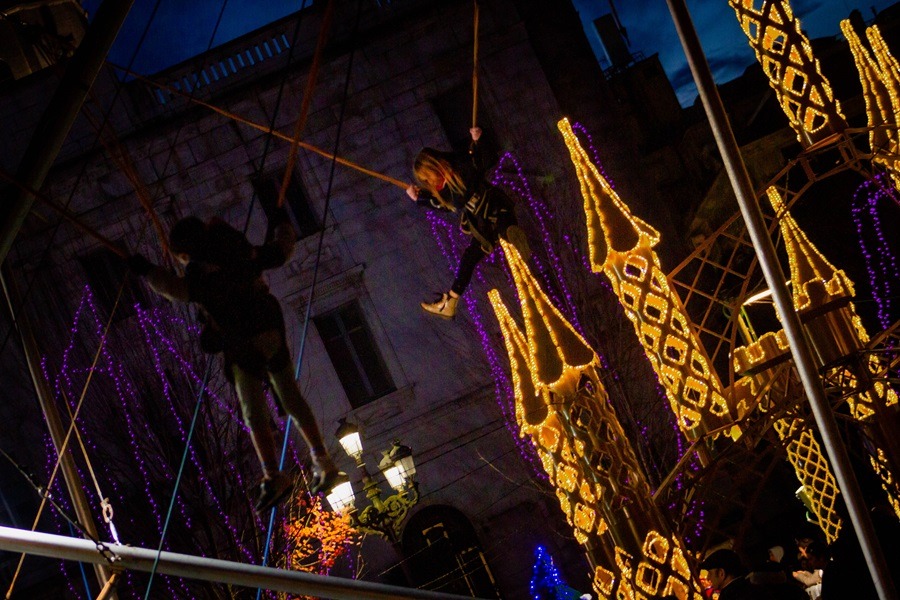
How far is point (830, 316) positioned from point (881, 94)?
5.53 feet

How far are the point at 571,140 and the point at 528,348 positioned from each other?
1.60 metres

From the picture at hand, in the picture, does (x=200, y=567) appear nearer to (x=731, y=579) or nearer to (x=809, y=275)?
(x=809, y=275)

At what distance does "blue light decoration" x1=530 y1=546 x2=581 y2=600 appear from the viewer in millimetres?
13762

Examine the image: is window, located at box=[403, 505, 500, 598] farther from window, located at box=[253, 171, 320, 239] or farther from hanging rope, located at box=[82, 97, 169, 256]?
hanging rope, located at box=[82, 97, 169, 256]

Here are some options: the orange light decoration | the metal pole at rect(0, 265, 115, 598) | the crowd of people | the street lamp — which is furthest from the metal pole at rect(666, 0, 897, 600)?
the orange light decoration

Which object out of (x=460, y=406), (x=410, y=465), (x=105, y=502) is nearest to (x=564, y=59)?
(x=460, y=406)

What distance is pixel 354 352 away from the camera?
15.8 m

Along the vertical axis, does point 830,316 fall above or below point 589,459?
above

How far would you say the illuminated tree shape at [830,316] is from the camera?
16.9 feet

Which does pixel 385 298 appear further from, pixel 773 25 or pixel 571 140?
pixel 773 25

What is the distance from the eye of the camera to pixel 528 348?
17.6ft

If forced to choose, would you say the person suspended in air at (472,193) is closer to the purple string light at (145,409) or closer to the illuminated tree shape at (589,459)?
the illuminated tree shape at (589,459)

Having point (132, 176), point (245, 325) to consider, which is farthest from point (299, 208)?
point (245, 325)

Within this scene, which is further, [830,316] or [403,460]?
[403,460]
